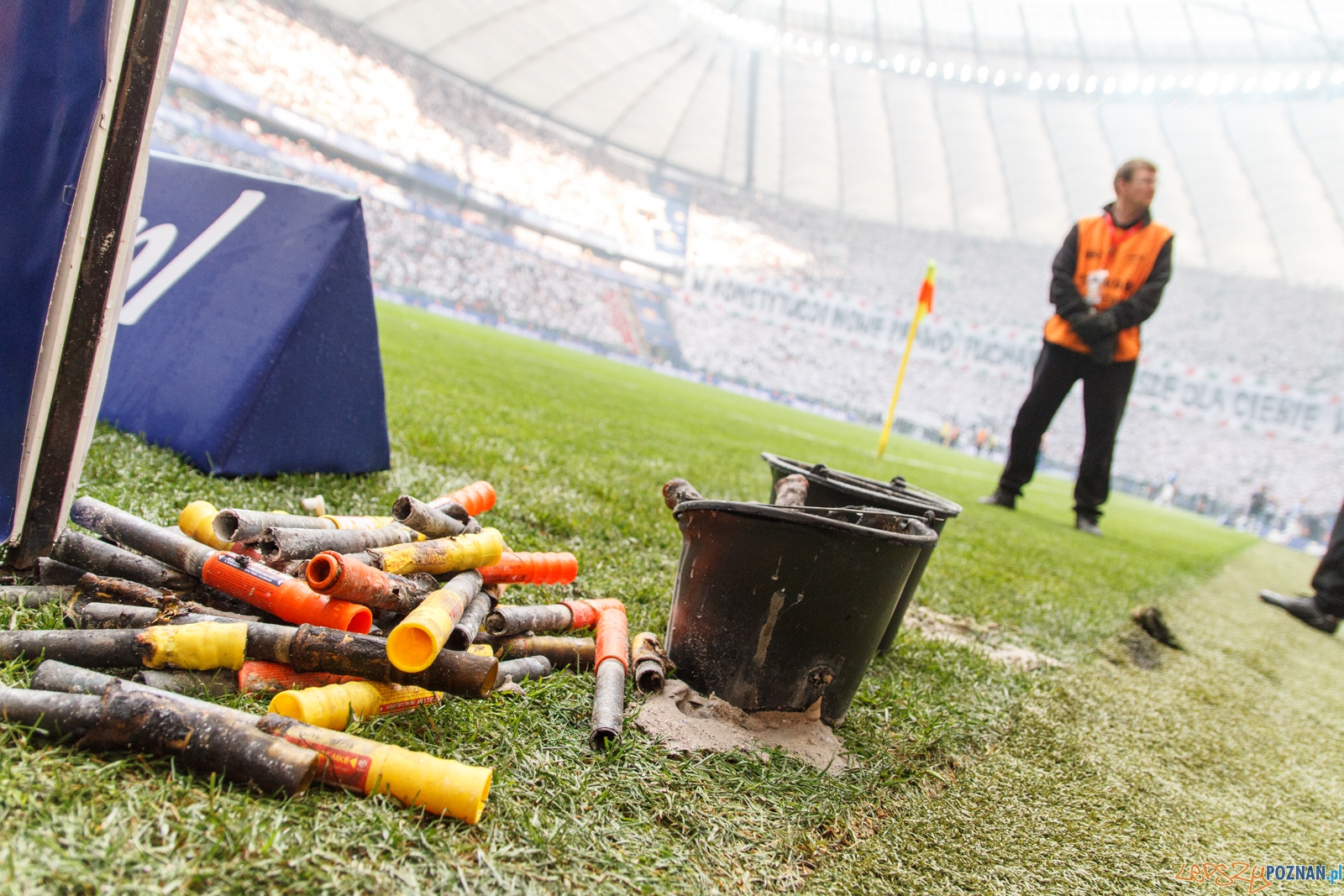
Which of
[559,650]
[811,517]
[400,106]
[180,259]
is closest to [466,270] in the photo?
[400,106]

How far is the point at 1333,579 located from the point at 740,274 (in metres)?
43.1

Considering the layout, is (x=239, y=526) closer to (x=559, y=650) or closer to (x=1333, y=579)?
(x=559, y=650)

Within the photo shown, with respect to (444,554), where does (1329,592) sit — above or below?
above

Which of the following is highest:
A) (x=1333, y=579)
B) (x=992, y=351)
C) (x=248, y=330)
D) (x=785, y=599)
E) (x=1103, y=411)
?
(x=992, y=351)

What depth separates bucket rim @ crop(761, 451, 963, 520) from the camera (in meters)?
2.08

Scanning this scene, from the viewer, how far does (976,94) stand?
42719 millimetres

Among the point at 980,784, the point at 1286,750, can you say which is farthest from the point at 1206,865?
the point at 1286,750

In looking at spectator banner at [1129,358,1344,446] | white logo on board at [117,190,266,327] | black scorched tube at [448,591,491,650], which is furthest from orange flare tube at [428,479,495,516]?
spectator banner at [1129,358,1344,446]

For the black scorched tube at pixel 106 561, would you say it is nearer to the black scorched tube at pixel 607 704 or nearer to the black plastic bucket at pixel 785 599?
the black scorched tube at pixel 607 704

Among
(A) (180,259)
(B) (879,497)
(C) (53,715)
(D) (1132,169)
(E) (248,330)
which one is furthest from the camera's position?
(D) (1132,169)

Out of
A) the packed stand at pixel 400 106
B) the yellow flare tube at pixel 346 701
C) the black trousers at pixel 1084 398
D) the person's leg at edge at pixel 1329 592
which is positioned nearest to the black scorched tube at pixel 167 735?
the yellow flare tube at pixel 346 701

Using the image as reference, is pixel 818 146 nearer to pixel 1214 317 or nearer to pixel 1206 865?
pixel 1214 317

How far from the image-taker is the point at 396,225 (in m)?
36.6

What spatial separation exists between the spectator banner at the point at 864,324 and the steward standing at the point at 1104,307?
34.7 meters
